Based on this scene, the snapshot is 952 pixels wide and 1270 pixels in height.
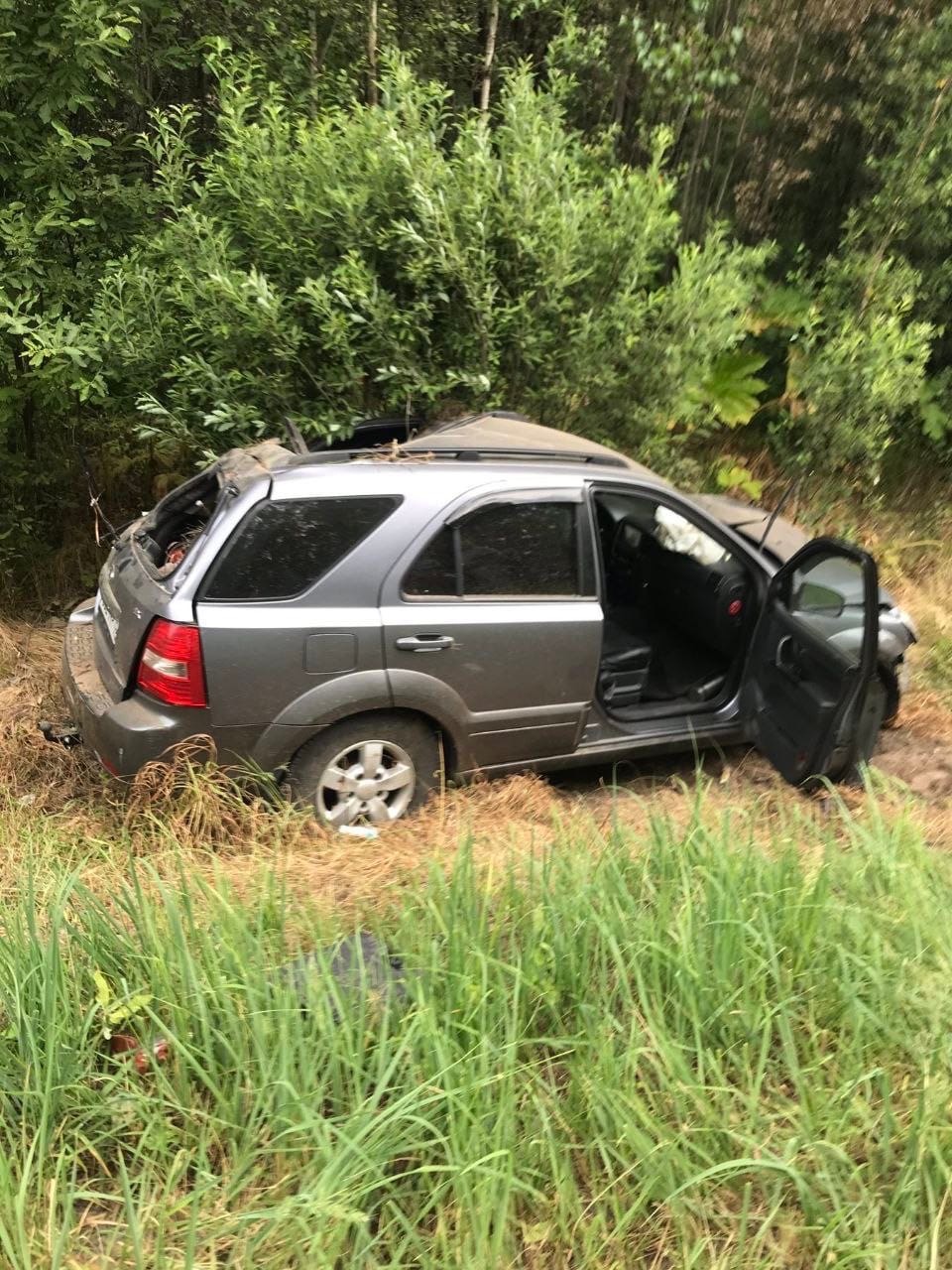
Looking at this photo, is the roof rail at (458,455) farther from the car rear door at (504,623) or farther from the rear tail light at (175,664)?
the rear tail light at (175,664)

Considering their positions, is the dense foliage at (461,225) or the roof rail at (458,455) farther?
the dense foliage at (461,225)

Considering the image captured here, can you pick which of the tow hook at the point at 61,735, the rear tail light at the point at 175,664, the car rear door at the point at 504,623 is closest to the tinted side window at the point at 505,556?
the car rear door at the point at 504,623

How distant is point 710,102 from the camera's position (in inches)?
254

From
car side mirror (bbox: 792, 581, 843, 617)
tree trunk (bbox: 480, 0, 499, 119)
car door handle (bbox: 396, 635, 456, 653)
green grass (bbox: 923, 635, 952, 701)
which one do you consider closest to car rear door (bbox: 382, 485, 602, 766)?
car door handle (bbox: 396, 635, 456, 653)

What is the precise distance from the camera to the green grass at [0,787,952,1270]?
1.73m

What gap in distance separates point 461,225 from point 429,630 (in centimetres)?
Result: 230

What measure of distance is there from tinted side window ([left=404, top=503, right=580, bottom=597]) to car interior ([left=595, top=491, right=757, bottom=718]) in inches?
12.6

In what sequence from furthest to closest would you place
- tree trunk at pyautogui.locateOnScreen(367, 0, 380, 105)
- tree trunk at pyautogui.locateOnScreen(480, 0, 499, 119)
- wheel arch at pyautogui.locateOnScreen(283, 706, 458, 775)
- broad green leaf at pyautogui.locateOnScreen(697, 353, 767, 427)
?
broad green leaf at pyautogui.locateOnScreen(697, 353, 767, 427) < tree trunk at pyautogui.locateOnScreen(480, 0, 499, 119) < tree trunk at pyautogui.locateOnScreen(367, 0, 380, 105) < wheel arch at pyautogui.locateOnScreen(283, 706, 458, 775)

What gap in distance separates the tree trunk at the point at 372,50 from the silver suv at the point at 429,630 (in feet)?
11.6

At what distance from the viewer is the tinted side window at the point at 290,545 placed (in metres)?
3.13

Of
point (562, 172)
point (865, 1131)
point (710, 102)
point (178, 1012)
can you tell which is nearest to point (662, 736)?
point (865, 1131)

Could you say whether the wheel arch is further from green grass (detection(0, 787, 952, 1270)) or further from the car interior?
green grass (detection(0, 787, 952, 1270))

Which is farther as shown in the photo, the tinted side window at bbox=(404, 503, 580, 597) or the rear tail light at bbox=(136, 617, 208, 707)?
the tinted side window at bbox=(404, 503, 580, 597)

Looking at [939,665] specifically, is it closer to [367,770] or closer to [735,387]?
[735,387]
